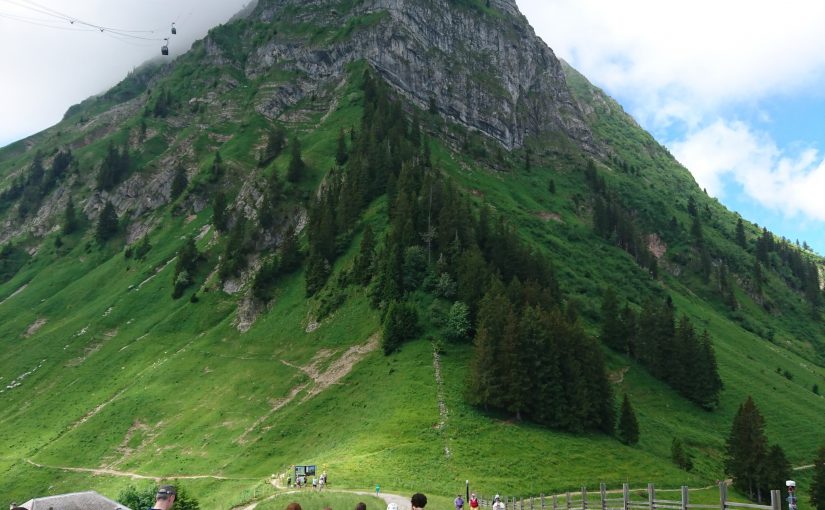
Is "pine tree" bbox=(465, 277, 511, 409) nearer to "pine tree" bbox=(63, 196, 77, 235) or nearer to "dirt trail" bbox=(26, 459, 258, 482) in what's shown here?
"dirt trail" bbox=(26, 459, 258, 482)

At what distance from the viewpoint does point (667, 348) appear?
103875mm

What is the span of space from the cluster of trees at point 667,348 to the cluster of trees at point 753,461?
2701 cm

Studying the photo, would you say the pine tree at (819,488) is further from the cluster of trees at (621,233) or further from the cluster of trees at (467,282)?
the cluster of trees at (621,233)

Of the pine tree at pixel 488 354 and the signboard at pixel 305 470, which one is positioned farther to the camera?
the pine tree at pixel 488 354

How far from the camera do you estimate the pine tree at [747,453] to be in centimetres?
6862

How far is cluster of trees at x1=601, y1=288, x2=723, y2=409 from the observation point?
99.4 m

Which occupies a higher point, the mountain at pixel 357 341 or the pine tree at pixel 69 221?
the pine tree at pixel 69 221

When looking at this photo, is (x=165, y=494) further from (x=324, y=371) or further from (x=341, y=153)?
(x=341, y=153)

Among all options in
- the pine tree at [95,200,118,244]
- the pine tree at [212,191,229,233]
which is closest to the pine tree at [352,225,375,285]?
the pine tree at [212,191,229,233]

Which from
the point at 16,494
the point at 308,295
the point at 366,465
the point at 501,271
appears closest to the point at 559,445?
the point at 366,465

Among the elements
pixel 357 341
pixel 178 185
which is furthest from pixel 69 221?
pixel 357 341

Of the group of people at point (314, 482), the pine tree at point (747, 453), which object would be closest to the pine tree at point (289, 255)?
the group of people at point (314, 482)

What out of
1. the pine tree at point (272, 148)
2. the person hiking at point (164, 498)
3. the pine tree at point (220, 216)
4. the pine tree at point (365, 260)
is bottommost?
the person hiking at point (164, 498)

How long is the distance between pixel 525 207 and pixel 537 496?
5016 inches
